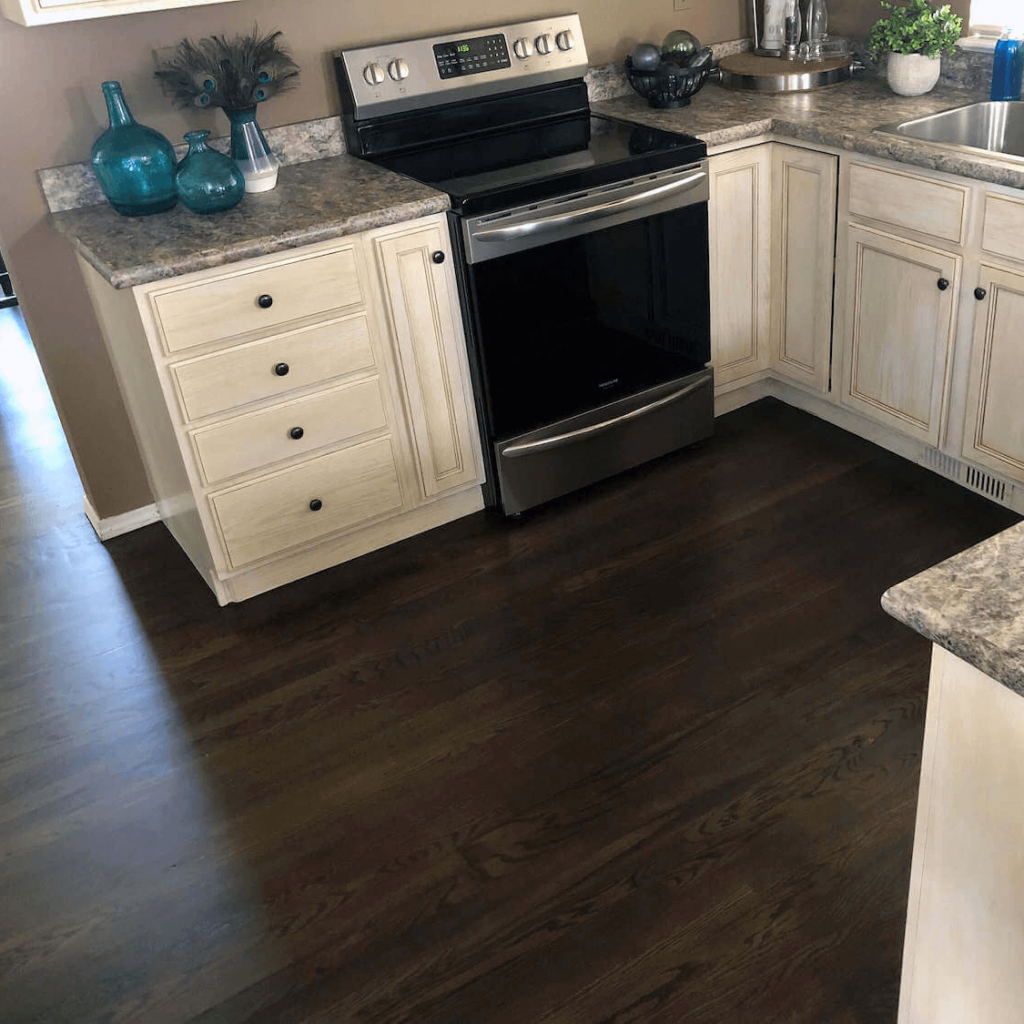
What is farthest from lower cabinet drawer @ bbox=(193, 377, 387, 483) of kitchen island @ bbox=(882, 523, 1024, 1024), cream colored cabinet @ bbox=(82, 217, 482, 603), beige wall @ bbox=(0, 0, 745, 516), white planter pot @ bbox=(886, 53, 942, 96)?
kitchen island @ bbox=(882, 523, 1024, 1024)

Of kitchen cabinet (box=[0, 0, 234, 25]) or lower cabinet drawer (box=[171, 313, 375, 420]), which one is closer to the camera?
kitchen cabinet (box=[0, 0, 234, 25])

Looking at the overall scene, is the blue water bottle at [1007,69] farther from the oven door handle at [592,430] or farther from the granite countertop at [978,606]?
the granite countertop at [978,606]

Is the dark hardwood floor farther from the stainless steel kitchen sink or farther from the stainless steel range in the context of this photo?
the stainless steel kitchen sink

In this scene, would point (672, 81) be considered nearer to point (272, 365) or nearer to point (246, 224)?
point (246, 224)

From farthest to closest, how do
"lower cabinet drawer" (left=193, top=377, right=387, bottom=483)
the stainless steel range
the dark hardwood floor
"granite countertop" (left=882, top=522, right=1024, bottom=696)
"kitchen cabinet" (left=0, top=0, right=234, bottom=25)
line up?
the stainless steel range, "lower cabinet drawer" (left=193, top=377, right=387, bottom=483), "kitchen cabinet" (left=0, top=0, right=234, bottom=25), the dark hardwood floor, "granite countertop" (left=882, top=522, right=1024, bottom=696)

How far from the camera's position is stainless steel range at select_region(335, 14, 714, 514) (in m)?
2.70

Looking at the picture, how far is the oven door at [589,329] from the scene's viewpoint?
2697 millimetres

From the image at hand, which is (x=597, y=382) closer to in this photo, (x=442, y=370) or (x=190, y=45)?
(x=442, y=370)

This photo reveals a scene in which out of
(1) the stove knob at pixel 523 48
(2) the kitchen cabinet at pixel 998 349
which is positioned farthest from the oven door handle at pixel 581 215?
(2) the kitchen cabinet at pixel 998 349

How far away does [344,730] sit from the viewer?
2326 mm

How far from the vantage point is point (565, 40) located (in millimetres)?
3119

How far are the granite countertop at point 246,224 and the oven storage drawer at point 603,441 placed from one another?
2.22ft

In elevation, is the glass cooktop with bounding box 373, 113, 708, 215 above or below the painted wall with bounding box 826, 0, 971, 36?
Answer: below

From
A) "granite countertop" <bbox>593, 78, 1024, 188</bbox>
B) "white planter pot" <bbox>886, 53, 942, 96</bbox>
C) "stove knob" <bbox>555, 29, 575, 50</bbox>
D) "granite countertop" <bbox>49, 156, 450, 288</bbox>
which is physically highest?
"stove knob" <bbox>555, 29, 575, 50</bbox>
